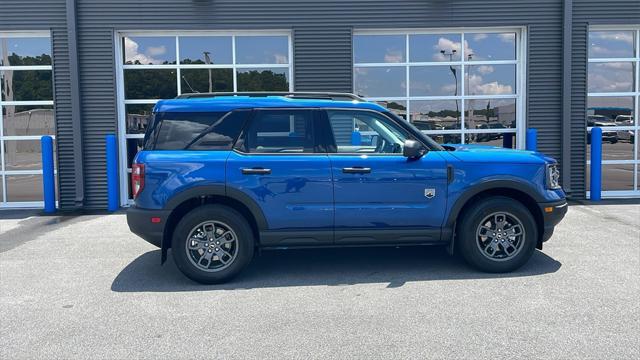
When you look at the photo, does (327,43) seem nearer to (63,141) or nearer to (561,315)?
(63,141)

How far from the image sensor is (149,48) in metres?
10.8

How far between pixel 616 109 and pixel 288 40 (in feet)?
21.9

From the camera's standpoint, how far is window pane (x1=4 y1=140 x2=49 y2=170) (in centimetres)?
1073

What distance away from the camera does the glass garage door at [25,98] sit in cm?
1062

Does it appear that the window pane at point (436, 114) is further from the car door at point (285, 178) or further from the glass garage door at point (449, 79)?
the car door at point (285, 178)

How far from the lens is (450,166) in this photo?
18.9 feet

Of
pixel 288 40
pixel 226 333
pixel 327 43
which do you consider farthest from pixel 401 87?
Answer: pixel 226 333

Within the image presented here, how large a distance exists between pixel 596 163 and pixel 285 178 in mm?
7339

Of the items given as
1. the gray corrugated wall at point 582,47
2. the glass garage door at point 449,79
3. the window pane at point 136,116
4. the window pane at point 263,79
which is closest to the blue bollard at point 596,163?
the gray corrugated wall at point 582,47

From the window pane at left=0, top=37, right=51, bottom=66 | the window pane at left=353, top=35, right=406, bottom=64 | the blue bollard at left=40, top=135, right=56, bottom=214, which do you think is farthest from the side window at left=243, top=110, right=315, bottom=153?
the window pane at left=0, top=37, right=51, bottom=66

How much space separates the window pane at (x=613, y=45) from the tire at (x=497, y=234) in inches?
265

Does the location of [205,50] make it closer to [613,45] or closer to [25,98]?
[25,98]

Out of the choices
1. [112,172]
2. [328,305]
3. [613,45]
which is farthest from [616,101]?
[112,172]

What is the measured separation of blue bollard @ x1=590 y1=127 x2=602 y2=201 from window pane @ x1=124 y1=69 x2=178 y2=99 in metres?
7.97
